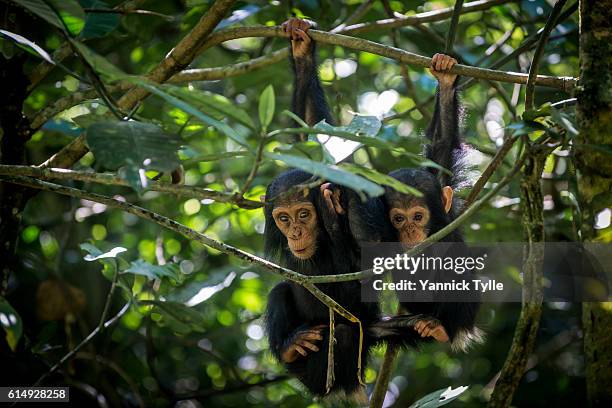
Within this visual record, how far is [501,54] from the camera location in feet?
22.8

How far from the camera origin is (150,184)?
2760mm

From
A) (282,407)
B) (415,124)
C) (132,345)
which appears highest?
(415,124)

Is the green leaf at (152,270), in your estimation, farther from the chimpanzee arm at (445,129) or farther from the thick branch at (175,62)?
the chimpanzee arm at (445,129)

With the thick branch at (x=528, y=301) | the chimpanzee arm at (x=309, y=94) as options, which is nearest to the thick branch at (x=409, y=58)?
the thick branch at (x=528, y=301)

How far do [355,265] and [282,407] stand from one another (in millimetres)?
2377

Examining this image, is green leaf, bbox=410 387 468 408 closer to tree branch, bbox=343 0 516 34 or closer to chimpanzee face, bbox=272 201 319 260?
chimpanzee face, bbox=272 201 319 260

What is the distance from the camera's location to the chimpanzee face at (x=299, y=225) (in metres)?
4.63

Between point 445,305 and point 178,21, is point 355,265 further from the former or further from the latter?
point 178,21

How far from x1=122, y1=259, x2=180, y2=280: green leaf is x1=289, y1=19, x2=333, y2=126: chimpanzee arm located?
152 centimetres

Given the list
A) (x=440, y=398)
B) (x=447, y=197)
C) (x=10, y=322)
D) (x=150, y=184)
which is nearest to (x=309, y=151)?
Answer: (x=150, y=184)

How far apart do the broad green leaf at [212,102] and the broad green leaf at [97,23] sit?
1576mm

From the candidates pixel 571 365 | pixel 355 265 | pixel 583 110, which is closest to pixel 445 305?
pixel 355 265

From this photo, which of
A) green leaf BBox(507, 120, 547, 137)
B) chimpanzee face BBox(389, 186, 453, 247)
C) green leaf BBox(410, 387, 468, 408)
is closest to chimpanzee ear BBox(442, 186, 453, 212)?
chimpanzee face BBox(389, 186, 453, 247)

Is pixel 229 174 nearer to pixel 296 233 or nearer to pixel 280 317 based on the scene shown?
pixel 280 317
